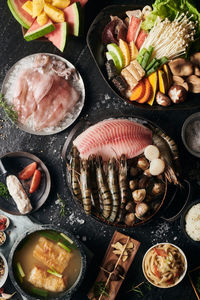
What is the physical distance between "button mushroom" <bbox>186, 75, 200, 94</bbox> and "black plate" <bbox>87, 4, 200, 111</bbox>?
0.05 meters

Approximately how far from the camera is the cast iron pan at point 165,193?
2842 millimetres

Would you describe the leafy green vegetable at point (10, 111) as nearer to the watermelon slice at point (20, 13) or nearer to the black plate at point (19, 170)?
the black plate at point (19, 170)

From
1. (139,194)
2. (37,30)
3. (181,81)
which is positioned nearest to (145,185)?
(139,194)

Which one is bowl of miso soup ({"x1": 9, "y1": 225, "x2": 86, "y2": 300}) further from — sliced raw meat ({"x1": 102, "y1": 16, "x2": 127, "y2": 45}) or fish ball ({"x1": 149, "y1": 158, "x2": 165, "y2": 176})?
sliced raw meat ({"x1": 102, "y1": 16, "x2": 127, "y2": 45})

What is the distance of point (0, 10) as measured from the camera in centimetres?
307

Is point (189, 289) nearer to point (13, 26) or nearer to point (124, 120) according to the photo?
point (124, 120)

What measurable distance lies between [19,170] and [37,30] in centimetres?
119

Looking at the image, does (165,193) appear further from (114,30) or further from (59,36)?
(59,36)

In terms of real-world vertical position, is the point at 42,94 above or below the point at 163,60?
above

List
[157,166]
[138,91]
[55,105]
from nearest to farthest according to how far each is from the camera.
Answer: [157,166], [138,91], [55,105]

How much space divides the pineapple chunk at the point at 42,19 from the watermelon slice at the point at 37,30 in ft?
0.10

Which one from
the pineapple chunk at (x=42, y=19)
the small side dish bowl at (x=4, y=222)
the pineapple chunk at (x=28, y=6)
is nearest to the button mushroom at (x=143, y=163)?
the small side dish bowl at (x=4, y=222)

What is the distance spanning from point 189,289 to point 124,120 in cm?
161

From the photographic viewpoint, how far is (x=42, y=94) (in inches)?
116
